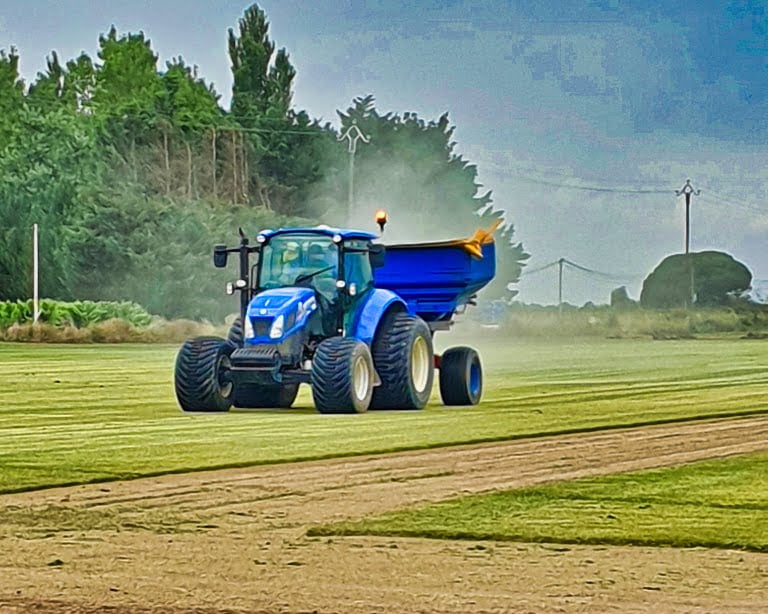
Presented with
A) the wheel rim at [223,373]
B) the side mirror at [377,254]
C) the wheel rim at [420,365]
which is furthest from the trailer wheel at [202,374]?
the wheel rim at [420,365]

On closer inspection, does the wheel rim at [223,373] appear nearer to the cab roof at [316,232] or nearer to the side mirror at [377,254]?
the cab roof at [316,232]

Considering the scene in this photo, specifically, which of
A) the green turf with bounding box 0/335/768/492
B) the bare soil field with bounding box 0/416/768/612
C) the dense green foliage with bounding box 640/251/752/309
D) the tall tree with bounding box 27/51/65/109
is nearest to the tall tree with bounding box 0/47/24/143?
the tall tree with bounding box 27/51/65/109

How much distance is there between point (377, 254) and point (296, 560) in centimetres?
1177

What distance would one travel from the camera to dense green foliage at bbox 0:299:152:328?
188ft

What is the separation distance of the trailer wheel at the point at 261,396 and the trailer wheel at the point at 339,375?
1.77 meters

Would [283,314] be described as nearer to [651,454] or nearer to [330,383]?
[330,383]

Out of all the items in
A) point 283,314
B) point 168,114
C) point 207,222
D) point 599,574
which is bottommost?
point 599,574

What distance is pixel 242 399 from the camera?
69.7 feet

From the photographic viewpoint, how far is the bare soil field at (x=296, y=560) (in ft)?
25.2

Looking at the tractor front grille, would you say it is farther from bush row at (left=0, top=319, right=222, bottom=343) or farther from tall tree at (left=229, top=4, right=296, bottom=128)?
tall tree at (left=229, top=4, right=296, bottom=128)

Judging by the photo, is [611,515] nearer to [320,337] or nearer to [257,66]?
[320,337]

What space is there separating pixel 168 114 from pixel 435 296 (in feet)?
199

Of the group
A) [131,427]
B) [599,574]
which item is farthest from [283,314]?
[599,574]

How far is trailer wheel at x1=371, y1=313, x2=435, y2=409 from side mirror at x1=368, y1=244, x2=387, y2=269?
0.79 m
